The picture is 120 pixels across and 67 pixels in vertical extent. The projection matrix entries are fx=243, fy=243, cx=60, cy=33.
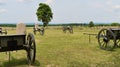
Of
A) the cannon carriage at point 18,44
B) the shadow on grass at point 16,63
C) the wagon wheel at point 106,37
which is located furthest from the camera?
the wagon wheel at point 106,37

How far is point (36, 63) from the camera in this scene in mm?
10586

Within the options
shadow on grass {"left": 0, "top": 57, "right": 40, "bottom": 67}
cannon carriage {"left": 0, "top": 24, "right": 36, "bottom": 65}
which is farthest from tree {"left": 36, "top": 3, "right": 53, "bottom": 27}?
cannon carriage {"left": 0, "top": 24, "right": 36, "bottom": 65}

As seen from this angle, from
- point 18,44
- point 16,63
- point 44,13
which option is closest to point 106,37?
point 16,63

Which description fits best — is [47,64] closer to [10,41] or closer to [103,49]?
[10,41]

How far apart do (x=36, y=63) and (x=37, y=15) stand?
5901 centimetres

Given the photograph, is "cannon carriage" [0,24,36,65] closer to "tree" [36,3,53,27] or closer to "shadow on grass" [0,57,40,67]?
"shadow on grass" [0,57,40,67]

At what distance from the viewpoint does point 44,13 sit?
6781cm

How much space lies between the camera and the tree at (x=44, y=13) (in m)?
67.7

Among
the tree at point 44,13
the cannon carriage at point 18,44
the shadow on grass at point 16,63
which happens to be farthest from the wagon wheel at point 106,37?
the tree at point 44,13

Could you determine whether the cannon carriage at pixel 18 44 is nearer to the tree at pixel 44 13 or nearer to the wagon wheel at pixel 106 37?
the wagon wheel at pixel 106 37

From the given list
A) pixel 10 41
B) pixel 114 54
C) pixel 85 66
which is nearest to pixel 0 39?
pixel 10 41

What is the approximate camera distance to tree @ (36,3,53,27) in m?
67.7

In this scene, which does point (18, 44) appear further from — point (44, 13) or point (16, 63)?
point (44, 13)

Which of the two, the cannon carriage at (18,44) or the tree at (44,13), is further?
the tree at (44,13)
